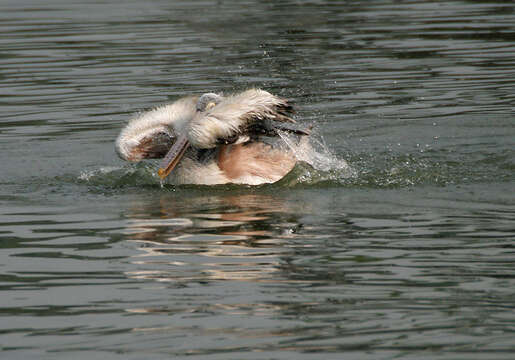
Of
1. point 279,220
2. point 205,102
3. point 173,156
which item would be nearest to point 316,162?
point 205,102

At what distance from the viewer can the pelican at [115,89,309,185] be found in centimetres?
859

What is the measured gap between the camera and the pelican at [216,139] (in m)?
8.59

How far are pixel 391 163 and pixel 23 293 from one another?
4.51 m

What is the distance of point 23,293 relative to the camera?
20.1 ft

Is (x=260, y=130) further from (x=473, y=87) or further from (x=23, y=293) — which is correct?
(x=473, y=87)

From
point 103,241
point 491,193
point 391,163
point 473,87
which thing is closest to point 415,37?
point 473,87

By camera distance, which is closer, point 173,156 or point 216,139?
point 216,139

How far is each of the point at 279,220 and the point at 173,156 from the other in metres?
1.44

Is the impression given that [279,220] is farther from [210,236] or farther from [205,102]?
[205,102]

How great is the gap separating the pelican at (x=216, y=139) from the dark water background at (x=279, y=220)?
0.59ft

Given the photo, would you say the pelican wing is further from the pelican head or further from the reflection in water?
the reflection in water

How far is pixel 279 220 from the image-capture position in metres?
7.78

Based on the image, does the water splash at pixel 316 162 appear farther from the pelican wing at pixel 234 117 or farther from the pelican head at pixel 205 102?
the pelican head at pixel 205 102

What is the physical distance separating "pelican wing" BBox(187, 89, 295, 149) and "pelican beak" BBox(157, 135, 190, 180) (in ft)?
0.76
